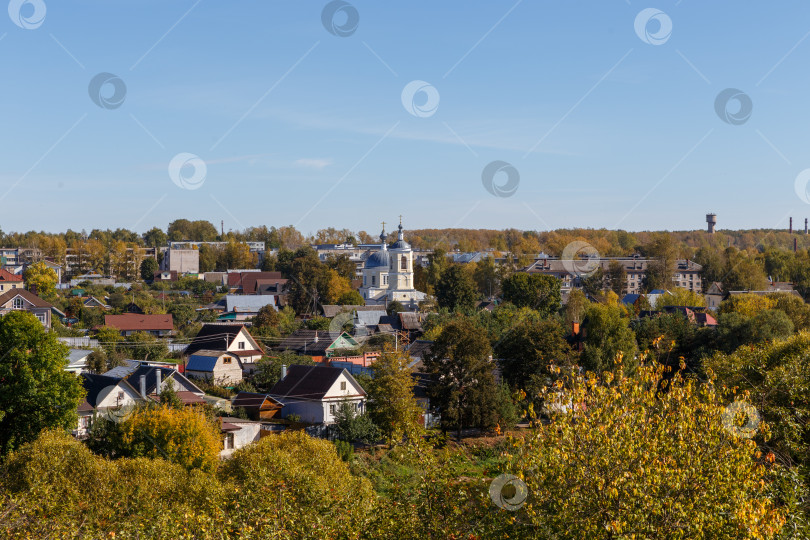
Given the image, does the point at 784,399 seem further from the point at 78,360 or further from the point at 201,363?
the point at 78,360

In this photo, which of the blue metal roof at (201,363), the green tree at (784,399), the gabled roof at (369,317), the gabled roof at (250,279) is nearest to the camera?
the green tree at (784,399)

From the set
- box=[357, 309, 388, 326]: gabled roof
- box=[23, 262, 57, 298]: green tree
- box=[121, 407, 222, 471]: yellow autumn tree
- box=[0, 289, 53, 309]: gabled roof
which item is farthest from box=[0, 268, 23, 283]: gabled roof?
box=[121, 407, 222, 471]: yellow autumn tree

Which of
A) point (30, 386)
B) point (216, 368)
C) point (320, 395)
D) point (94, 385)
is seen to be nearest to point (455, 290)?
point (216, 368)

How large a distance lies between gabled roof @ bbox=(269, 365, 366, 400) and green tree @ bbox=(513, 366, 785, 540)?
16548 mm

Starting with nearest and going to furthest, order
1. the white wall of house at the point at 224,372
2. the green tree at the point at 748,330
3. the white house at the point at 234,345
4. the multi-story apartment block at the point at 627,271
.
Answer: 1. the green tree at the point at 748,330
2. the white wall of house at the point at 224,372
3. the white house at the point at 234,345
4. the multi-story apartment block at the point at 627,271

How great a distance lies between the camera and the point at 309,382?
2397cm

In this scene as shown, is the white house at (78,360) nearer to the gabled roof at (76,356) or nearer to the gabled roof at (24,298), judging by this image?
the gabled roof at (76,356)

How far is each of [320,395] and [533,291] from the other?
3098cm

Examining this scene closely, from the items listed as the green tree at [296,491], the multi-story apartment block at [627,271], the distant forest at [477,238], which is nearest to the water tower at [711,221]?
the distant forest at [477,238]

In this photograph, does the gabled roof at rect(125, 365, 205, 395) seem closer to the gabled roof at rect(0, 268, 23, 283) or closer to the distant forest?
the gabled roof at rect(0, 268, 23, 283)

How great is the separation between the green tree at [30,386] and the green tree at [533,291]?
36.4 m

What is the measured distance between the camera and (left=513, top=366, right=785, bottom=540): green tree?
6.24 m

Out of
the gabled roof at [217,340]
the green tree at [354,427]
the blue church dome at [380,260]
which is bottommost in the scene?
Result: the green tree at [354,427]

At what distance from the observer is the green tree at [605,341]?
26766 mm
